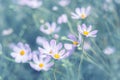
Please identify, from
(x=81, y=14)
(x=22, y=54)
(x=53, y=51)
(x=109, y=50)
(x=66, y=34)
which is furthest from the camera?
(x=66, y=34)

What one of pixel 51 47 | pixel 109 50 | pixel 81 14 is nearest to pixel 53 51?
pixel 51 47

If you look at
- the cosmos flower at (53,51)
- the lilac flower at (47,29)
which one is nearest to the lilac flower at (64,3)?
the lilac flower at (47,29)

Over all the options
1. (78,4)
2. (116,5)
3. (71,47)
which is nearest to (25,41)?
(78,4)

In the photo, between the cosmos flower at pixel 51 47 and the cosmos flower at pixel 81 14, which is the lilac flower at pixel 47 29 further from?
the cosmos flower at pixel 51 47

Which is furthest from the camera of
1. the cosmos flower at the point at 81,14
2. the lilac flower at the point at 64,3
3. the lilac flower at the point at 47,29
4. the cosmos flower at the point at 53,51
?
the lilac flower at the point at 64,3

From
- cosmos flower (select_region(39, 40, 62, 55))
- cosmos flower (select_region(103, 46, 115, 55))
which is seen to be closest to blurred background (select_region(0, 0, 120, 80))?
cosmos flower (select_region(103, 46, 115, 55))

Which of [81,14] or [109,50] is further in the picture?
[109,50]

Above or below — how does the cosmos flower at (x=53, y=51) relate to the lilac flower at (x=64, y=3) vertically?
above

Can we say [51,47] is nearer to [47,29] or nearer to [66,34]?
[47,29]

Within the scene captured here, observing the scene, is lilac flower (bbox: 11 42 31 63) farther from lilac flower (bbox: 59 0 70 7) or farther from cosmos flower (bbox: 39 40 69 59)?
lilac flower (bbox: 59 0 70 7)

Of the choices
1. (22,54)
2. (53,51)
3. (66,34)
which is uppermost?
(53,51)
